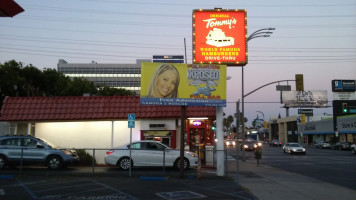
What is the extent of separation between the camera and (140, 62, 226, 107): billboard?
1577 centimetres

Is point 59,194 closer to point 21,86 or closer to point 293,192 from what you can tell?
point 293,192

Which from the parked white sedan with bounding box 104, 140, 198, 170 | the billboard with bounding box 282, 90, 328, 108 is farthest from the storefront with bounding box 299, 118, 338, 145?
the parked white sedan with bounding box 104, 140, 198, 170

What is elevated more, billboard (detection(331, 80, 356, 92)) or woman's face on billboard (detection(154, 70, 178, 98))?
billboard (detection(331, 80, 356, 92))

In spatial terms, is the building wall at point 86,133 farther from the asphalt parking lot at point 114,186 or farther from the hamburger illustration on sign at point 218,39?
the hamburger illustration on sign at point 218,39

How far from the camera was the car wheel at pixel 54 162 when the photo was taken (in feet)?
56.3

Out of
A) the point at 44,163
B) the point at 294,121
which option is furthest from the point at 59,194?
the point at 294,121

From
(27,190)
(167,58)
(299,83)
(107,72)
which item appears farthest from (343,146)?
(107,72)

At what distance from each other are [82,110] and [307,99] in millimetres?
78580

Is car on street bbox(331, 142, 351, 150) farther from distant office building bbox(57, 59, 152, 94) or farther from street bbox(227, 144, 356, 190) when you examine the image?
distant office building bbox(57, 59, 152, 94)

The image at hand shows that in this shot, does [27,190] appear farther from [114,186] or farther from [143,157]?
[143,157]

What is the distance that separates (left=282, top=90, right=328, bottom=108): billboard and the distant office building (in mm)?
49463

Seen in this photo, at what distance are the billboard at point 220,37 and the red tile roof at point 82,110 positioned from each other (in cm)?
389

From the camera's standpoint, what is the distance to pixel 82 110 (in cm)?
2134

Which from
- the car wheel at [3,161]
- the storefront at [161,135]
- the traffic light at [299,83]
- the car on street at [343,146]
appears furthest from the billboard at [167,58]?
the car on street at [343,146]
